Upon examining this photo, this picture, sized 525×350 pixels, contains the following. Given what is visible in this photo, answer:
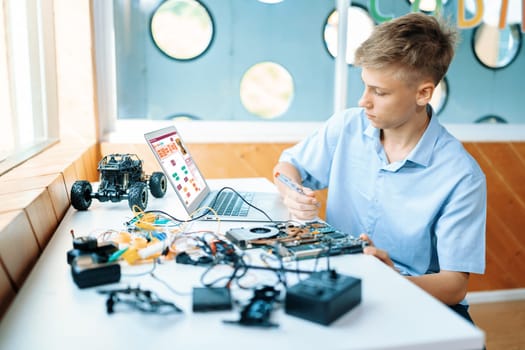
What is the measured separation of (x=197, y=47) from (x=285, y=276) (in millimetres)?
1721

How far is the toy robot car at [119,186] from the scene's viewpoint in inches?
56.1

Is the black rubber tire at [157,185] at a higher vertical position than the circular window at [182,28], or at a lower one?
lower

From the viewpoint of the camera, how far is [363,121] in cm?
165

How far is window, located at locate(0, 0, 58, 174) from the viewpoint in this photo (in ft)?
5.57

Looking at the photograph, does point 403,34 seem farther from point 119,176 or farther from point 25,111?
point 25,111

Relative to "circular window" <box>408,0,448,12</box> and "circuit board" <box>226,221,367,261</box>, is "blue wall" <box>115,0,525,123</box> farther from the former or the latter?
"circuit board" <box>226,221,367,261</box>

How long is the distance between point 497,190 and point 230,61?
5.06 feet

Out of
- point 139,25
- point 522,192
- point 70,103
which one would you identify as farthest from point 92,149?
point 522,192

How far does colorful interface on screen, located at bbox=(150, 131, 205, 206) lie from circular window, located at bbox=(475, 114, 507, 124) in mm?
1824

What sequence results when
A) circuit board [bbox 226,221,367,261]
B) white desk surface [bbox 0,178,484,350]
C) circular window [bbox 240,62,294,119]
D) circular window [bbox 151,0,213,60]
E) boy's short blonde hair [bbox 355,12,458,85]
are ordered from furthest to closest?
circular window [bbox 240,62,294,119]
circular window [bbox 151,0,213,60]
boy's short blonde hair [bbox 355,12,458,85]
circuit board [bbox 226,221,367,261]
white desk surface [bbox 0,178,484,350]

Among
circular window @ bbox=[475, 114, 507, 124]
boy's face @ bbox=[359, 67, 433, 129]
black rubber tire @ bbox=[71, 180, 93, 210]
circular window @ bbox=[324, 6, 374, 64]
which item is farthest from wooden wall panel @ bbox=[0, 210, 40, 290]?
circular window @ bbox=[475, 114, 507, 124]

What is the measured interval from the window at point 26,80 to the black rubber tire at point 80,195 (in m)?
0.24

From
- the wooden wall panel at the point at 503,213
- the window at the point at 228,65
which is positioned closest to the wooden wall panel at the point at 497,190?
the wooden wall panel at the point at 503,213

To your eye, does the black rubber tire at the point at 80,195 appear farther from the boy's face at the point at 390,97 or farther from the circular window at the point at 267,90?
the circular window at the point at 267,90
